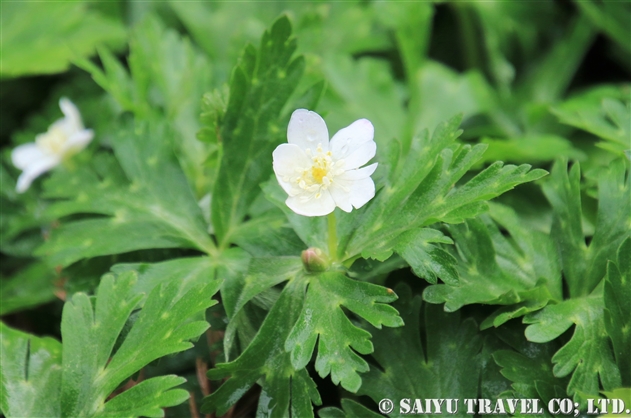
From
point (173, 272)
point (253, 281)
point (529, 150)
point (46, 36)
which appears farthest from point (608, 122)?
point (46, 36)

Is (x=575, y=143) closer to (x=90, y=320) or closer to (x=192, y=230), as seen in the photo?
(x=192, y=230)

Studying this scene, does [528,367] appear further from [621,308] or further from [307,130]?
[307,130]

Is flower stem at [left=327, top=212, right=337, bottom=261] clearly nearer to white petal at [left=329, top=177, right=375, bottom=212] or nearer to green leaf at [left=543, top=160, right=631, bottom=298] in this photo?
white petal at [left=329, top=177, right=375, bottom=212]

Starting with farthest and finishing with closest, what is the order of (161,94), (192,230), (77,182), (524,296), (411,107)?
(411,107)
(161,94)
(77,182)
(192,230)
(524,296)

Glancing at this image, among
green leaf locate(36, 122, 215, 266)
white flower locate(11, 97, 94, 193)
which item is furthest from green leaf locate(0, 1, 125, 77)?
green leaf locate(36, 122, 215, 266)

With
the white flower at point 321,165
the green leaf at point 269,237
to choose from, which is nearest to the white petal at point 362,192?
the white flower at point 321,165

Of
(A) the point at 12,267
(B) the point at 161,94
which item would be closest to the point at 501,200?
(B) the point at 161,94
